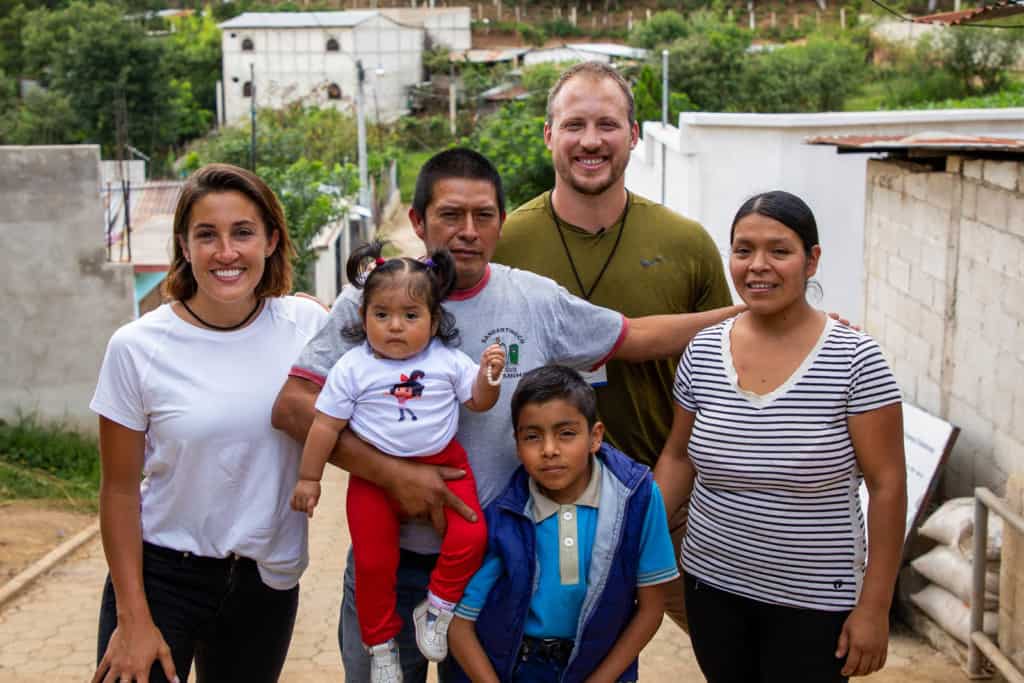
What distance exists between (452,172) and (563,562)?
94 cm

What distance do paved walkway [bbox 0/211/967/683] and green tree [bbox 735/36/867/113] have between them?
28.6 meters

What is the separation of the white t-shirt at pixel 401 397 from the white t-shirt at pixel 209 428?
22 centimetres

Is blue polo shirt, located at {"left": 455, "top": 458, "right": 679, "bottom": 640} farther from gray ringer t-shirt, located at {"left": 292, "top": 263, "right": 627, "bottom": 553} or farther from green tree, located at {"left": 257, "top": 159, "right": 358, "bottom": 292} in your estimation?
green tree, located at {"left": 257, "top": 159, "right": 358, "bottom": 292}

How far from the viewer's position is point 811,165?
13047 millimetres

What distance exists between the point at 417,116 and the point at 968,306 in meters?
43.9

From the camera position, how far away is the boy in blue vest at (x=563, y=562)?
104 inches

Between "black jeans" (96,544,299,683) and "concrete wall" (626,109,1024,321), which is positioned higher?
"concrete wall" (626,109,1024,321)

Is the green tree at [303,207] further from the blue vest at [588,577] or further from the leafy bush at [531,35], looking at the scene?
the leafy bush at [531,35]

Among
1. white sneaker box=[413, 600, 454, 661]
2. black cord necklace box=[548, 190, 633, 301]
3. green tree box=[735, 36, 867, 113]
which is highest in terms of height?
green tree box=[735, 36, 867, 113]

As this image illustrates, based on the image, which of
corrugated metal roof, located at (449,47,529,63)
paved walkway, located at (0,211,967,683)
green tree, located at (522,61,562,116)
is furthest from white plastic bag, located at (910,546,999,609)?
corrugated metal roof, located at (449,47,529,63)

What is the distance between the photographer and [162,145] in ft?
134

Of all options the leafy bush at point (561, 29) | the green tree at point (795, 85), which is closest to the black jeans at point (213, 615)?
the green tree at point (795, 85)

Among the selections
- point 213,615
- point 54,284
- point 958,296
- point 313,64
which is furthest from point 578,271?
point 313,64

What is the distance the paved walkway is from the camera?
18.3ft
